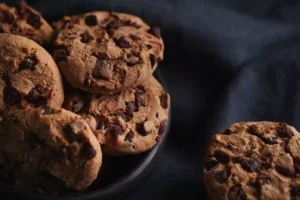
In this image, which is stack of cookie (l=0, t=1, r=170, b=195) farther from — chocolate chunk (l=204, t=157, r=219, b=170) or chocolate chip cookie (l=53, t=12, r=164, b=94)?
chocolate chunk (l=204, t=157, r=219, b=170)

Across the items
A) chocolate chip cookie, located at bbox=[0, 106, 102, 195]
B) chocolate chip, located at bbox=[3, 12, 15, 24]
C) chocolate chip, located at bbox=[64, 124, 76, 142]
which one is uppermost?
chocolate chip, located at bbox=[3, 12, 15, 24]

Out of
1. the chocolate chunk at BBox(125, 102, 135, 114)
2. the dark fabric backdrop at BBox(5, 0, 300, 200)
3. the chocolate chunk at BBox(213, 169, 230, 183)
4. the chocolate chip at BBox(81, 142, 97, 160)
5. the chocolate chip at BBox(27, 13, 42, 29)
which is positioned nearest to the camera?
the chocolate chip at BBox(81, 142, 97, 160)

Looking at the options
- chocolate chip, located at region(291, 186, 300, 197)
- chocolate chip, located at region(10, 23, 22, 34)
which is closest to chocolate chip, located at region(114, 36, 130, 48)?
chocolate chip, located at region(10, 23, 22, 34)

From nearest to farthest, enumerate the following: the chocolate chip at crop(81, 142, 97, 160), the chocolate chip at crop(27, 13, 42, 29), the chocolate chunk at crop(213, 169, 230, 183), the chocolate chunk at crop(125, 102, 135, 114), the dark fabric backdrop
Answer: the chocolate chip at crop(81, 142, 97, 160) < the chocolate chunk at crop(213, 169, 230, 183) < the chocolate chunk at crop(125, 102, 135, 114) < the chocolate chip at crop(27, 13, 42, 29) < the dark fabric backdrop

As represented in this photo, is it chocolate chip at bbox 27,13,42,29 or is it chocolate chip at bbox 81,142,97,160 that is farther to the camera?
chocolate chip at bbox 27,13,42,29

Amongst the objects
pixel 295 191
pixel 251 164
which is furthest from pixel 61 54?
pixel 295 191

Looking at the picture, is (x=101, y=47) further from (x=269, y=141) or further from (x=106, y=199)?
(x=269, y=141)

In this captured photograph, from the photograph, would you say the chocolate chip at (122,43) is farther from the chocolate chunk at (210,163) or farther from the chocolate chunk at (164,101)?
the chocolate chunk at (210,163)
